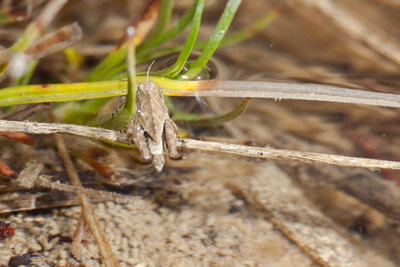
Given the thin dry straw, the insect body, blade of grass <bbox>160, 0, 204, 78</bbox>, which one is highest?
blade of grass <bbox>160, 0, 204, 78</bbox>

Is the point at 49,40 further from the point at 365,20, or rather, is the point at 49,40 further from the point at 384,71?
the point at 365,20

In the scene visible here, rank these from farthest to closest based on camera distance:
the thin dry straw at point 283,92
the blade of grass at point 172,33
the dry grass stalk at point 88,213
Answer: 1. the blade of grass at point 172,33
2. the thin dry straw at point 283,92
3. the dry grass stalk at point 88,213

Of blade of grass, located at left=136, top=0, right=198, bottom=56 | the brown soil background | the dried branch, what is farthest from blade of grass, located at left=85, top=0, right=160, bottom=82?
the dried branch

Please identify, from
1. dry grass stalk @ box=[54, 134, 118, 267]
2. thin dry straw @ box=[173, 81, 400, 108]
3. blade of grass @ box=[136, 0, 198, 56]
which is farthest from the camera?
blade of grass @ box=[136, 0, 198, 56]

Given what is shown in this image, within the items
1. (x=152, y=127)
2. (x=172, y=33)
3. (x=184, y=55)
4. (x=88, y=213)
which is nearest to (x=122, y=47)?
(x=172, y=33)

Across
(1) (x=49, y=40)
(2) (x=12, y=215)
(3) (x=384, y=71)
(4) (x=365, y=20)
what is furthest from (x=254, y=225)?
(4) (x=365, y=20)

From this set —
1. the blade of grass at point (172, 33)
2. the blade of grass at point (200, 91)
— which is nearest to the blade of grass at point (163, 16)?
the blade of grass at point (172, 33)

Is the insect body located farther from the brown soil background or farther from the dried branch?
the brown soil background

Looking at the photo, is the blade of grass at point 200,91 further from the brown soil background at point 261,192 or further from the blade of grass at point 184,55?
the brown soil background at point 261,192

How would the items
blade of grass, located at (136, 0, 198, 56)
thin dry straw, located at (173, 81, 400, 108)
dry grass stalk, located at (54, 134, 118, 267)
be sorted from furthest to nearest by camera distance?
1. blade of grass, located at (136, 0, 198, 56)
2. thin dry straw, located at (173, 81, 400, 108)
3. dry grass stalk, located at (54, 134, 118, 267)
